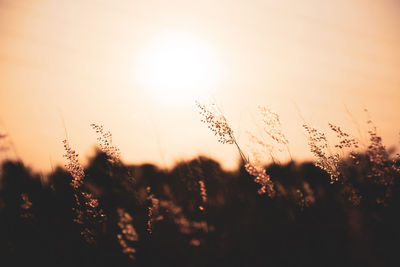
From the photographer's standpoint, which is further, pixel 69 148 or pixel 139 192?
pixel 69 148

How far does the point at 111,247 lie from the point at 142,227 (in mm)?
933

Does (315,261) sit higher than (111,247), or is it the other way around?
(111,247)

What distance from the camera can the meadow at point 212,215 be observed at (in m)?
5.30

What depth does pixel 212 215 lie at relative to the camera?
21.9 feet

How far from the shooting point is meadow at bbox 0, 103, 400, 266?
17.4 ft

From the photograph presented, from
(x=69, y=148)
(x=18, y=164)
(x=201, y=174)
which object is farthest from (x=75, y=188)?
(x=201, y=174)

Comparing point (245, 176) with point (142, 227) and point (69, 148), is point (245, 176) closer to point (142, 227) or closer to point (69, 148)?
point (142, 227)

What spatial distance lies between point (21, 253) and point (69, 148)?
3256 millimetres

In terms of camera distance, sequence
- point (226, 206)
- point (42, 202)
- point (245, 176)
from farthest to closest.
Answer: point (42, 202)
point (245, 176)
point (226, 206)

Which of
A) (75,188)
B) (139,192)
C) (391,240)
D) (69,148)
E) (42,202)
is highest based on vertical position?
(69,148)

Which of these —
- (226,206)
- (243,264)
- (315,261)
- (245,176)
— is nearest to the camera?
(315,261)

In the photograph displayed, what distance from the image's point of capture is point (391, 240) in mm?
4867

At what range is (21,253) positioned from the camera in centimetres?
686

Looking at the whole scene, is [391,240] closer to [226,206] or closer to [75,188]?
[226,206]
